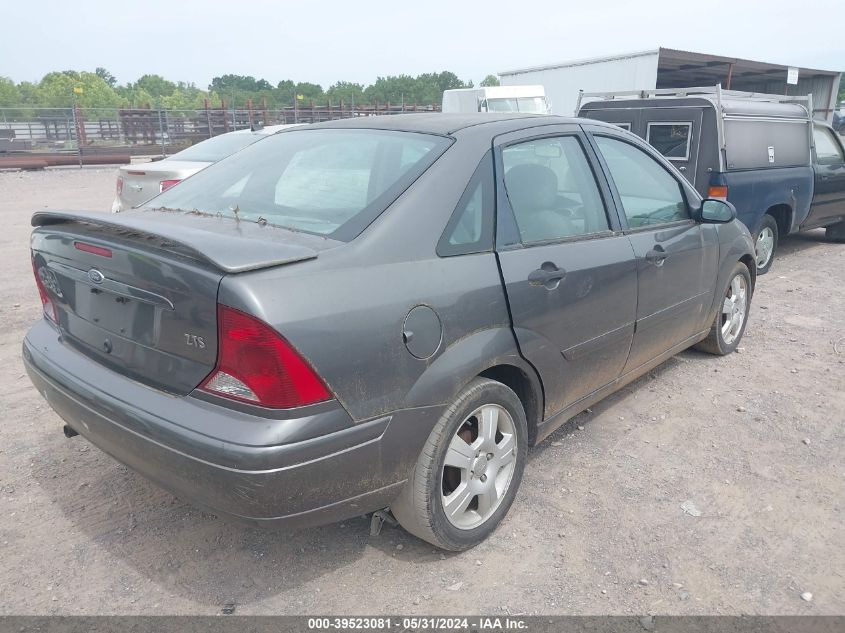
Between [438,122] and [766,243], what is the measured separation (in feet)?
20.3

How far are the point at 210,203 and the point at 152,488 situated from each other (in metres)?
1.37

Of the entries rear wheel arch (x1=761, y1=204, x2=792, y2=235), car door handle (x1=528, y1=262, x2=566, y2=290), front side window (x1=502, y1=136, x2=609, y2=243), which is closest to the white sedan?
front side window (x1=502, y1=136, x2=609, y2=243)

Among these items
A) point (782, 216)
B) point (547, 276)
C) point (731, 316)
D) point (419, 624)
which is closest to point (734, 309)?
point (731, 316)

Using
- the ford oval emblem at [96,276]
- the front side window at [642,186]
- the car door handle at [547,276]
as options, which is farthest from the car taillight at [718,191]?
the ford oval emblem at [96,276]

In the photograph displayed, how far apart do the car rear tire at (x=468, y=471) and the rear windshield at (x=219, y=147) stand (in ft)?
20.1

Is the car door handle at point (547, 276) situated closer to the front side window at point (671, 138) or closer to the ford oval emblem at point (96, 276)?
the ford oval emblem at point (96, 276)

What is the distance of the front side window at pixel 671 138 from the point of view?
273 inches

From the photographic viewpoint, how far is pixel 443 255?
2.49 m

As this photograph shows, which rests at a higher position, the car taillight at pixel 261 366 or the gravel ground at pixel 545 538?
the car taillight at pixel 261 366

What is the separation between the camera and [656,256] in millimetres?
3625

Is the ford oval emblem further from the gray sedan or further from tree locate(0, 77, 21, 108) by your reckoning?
tree locate(0, 77, 21, 108)

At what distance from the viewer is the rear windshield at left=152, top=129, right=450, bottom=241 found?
2537 millimetres

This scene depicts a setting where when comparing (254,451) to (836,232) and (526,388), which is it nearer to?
Result: (526,388)

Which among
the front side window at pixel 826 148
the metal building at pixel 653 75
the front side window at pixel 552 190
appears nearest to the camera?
the front side window at pixel 552 190
